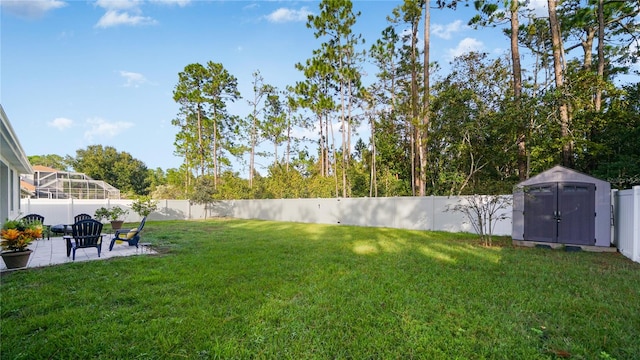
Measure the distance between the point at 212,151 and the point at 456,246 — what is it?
22.8 meters

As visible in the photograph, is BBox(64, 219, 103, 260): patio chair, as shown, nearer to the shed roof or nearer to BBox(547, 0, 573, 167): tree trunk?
the shed roof

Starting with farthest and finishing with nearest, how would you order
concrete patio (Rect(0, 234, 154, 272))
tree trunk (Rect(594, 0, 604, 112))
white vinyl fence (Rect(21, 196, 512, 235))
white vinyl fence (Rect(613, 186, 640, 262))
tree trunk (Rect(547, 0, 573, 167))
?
white vinyl fence (Rect(21, 196, 512, 235)), tree trunk (Rect(594, 0, 604, 112)), tree trunk (Rect(547, 0, 573, 167)), concrete patio (Rect(0, 234, 154, 272)), white vinyl fence (Rect(613, 186, 640, 262))

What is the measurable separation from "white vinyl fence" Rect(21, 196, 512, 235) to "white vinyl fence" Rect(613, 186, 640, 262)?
2.95 m

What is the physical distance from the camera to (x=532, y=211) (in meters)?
7.43

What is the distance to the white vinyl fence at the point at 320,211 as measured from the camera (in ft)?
36.4

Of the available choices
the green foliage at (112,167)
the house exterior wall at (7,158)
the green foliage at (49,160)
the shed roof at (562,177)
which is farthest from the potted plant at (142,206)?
the green foliage at (49,160)

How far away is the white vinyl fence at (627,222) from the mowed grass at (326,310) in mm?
442

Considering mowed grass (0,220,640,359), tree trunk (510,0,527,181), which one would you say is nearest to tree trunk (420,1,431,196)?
tree trunk (510,0,527,181)

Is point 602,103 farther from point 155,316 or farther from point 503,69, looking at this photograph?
point 155,316

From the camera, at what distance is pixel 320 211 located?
16078 mm

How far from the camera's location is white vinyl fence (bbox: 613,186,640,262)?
5.43 meters

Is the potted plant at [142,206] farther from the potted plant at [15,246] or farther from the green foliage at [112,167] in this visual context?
the green foliage at [112,167]

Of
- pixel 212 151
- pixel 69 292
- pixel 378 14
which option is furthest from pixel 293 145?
pixel 69 292

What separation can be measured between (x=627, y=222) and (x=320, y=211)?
12.0m
